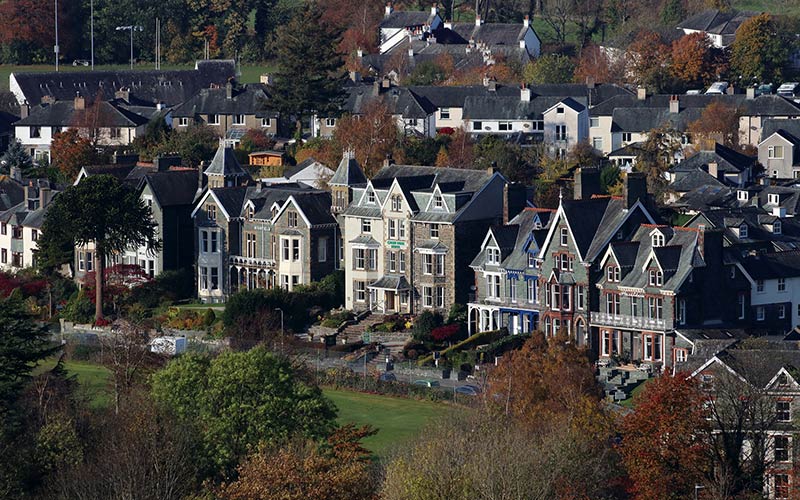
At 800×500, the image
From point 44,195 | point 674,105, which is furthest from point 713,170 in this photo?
point 44,195

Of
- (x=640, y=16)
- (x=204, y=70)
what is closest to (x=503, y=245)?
(x=204, y=70)

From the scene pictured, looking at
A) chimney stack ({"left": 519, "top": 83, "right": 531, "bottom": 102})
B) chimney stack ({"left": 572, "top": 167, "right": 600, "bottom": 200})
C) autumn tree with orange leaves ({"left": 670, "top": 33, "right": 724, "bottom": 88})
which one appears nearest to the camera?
chimney stack ({"left": 572, "top": 167, "right": 600, "bottom": 200})

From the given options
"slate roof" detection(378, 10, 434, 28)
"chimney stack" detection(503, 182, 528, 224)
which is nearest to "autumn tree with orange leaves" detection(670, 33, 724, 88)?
"slate roof" detection(378, 10, 434, 28)

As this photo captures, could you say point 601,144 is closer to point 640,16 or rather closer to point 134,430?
point 640,16

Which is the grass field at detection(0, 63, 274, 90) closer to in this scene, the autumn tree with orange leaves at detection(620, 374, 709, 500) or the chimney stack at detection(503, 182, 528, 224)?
the chimney stack at detection(503, 182, 528, 224)

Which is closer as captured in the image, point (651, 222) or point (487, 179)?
point (651, 222)

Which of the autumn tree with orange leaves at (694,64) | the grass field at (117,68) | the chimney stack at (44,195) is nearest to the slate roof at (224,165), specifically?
the chimney stack at (44,195)

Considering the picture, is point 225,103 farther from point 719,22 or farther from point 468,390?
point 468,390
